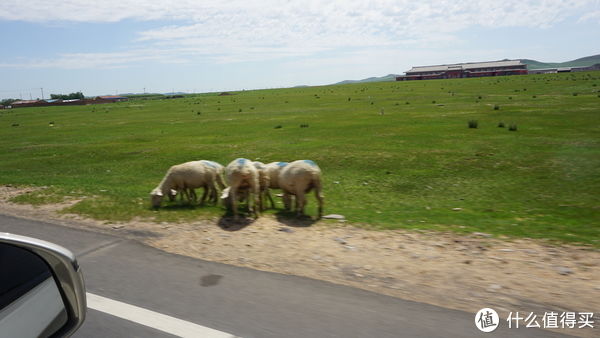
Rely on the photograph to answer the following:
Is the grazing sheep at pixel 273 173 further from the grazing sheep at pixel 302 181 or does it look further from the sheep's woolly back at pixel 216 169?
the sheep's woolly back at pixel 216 169

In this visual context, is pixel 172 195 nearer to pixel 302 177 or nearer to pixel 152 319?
pixel 302 177

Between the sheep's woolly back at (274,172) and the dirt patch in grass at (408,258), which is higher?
the sheep's woolly back at (274,172)

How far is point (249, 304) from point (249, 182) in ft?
17.2

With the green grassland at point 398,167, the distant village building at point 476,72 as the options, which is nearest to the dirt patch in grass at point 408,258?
the green grassland at point 398,167

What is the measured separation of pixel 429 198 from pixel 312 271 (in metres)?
7.33

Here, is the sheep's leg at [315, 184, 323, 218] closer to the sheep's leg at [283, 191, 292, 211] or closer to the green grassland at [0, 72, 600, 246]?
the green grassland at [0, 72, 600, 246]

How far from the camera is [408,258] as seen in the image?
6332 mm

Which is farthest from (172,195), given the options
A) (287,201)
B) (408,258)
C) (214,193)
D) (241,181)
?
(408,258)

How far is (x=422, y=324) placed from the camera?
165 inches

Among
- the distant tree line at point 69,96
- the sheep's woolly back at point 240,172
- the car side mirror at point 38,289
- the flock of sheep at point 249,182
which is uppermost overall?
the distant tree line at point 69,96

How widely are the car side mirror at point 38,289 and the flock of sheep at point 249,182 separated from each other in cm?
Result: 629

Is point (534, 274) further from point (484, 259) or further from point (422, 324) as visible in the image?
point (422, 324)

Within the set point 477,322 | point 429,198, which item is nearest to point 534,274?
point 477,322

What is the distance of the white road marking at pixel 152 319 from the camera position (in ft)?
13.3
